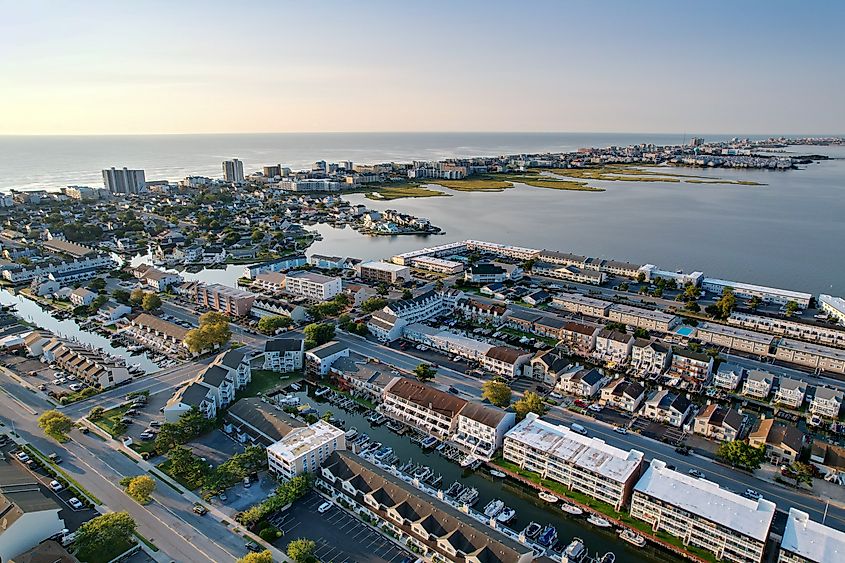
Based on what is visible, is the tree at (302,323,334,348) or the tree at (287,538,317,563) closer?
the tree at (287,538,317,563)

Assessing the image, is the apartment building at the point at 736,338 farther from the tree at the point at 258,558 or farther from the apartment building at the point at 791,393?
the tree at the point at 258,558

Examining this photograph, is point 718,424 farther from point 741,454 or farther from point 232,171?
point 232,171

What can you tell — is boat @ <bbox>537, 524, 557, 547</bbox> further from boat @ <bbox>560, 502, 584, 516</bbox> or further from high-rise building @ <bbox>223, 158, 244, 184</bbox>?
high-rise building @ <bbox>223, 158, 244, 184</bbox>

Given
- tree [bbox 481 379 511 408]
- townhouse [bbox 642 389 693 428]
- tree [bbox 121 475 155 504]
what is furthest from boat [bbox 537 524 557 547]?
tree [bbox 121 475 155 504]

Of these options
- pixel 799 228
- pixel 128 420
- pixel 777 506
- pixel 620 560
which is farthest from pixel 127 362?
pixel 799 228

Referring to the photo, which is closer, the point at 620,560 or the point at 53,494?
the point at 620,560

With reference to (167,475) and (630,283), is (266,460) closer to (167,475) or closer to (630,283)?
(167,475)
